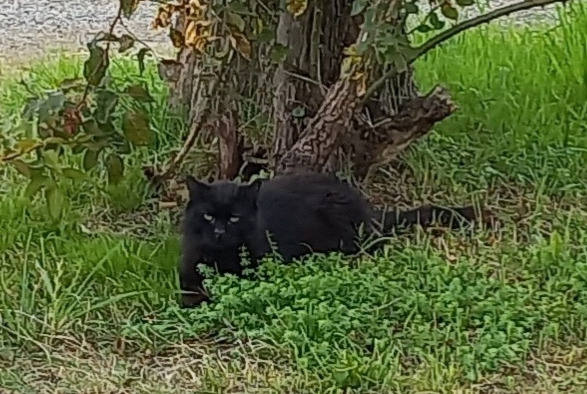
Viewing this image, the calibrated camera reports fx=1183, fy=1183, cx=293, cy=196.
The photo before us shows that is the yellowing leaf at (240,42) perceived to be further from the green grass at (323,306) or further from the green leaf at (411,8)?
the green grass at (323,306)

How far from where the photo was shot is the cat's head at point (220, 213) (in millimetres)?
3412

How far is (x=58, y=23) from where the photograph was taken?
6.98m

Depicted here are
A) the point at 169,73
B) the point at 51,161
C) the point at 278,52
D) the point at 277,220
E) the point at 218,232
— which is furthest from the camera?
the point at 169,73

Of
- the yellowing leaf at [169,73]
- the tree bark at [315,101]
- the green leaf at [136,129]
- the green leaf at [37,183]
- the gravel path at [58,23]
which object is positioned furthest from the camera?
the gravel path at [58,23]

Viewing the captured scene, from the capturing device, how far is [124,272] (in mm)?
3439

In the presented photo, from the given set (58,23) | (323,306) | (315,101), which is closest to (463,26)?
(315,101)

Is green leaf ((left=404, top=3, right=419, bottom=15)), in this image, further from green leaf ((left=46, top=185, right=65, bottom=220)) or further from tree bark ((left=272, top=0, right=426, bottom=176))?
green leaf ((left=46, top=185, right=65, bottom=220))

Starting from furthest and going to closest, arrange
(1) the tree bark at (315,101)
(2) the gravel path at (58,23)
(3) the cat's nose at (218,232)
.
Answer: (2) the gravel path at (58,23) → (1) the tree bark at (315,101) → (3) the cat's nose at (218,232)

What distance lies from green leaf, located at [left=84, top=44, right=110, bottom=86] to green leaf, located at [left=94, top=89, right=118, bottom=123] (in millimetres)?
66

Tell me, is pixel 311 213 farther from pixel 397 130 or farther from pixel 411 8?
pixel 411 8

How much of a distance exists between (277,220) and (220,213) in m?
0.23

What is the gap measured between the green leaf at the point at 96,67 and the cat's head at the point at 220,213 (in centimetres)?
42

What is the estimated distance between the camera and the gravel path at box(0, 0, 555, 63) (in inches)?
250

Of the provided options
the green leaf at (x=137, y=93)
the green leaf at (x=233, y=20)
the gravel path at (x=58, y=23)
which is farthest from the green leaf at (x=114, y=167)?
the gravel path at (x=58, y=23)
